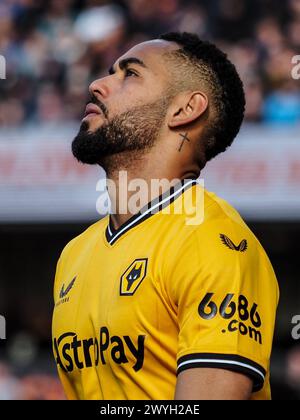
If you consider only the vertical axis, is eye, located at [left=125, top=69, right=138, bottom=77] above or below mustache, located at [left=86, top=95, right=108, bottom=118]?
above

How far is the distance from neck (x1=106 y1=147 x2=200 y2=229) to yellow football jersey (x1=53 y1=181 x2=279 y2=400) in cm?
5

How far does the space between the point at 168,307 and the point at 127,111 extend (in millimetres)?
763

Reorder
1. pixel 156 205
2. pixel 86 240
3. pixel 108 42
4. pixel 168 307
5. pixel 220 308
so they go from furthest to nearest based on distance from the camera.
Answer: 1. pixel 108 42
2. pixel 86 240
3. pixel 156 205
4. pixel 168 307
5. pixel 220 308

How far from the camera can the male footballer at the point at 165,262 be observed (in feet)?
8.86

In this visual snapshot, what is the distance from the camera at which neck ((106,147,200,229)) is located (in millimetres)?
3221

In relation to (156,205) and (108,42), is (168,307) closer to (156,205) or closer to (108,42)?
(156,205)

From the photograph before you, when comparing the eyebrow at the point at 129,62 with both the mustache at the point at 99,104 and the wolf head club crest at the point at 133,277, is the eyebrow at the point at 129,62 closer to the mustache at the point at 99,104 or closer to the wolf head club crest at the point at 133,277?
the mustache at the point at 99,104

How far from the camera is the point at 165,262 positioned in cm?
286

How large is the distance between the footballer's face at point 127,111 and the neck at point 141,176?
44mm

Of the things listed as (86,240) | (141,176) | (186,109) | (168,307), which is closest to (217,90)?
(186,109)

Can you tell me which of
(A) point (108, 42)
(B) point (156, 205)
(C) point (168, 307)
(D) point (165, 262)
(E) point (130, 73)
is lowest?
(C) point (168, 307)

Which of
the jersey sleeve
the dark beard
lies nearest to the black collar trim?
the dark beard

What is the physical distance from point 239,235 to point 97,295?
0.55 meters

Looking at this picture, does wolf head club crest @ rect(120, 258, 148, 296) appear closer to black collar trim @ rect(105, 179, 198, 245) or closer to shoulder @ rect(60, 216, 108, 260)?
black collar trim @ rect(105, 179, 198, 245)
